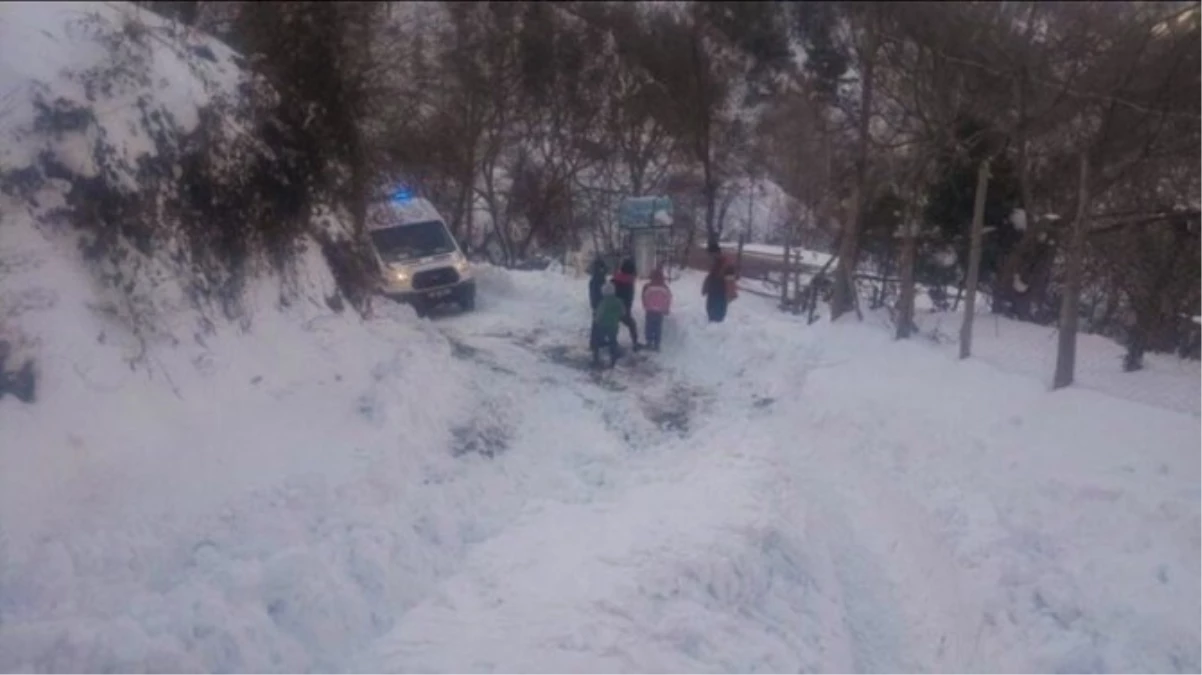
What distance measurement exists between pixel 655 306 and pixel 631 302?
1.97ft

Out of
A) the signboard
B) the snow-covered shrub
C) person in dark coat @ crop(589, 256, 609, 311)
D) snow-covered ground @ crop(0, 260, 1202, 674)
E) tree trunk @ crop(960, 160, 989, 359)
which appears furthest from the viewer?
the signboard

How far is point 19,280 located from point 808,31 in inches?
261

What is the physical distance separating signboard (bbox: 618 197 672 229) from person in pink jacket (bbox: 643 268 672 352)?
8.08m

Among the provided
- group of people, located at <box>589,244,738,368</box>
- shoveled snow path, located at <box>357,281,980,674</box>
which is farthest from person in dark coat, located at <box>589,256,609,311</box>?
shoveled snow path, located at <box>357,281,980,674</box>

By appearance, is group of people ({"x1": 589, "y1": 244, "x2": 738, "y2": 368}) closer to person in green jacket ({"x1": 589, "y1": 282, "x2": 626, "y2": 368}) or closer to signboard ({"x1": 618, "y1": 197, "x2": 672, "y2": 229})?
person in green jacket ({"x1": 589, "y1": 282, "x2": 626, "y2": 368})

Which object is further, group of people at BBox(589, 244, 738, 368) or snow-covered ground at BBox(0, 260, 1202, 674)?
group of people at BBox(589, 244, 738, 368)

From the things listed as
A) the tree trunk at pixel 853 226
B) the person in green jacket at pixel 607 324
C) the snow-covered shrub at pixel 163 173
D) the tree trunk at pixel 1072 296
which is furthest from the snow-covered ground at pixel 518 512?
the tree trunk at pixel 853 226

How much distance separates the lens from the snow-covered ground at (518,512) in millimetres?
7086

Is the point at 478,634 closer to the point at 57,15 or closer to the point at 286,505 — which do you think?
the point at 286,505

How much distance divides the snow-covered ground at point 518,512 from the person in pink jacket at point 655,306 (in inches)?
142

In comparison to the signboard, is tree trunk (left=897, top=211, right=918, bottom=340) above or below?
below

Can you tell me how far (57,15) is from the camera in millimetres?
10430

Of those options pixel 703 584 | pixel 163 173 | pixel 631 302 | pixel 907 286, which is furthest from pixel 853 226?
pixel 163 173

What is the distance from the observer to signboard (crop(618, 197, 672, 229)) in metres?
24.5
